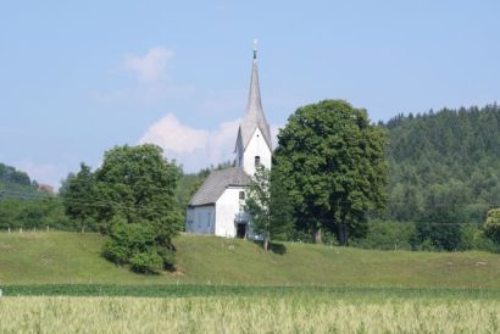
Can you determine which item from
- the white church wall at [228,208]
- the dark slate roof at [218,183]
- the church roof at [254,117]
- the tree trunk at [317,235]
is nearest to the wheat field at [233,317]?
the dark slate roof at [218,183]

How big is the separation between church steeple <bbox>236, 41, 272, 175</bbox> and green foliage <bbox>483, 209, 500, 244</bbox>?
31.2m

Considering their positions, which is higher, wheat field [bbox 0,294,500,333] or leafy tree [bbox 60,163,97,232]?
leafy tree [bbox 60,163,97,232]

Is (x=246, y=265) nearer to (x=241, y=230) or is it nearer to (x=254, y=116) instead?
(x=241, y=230)

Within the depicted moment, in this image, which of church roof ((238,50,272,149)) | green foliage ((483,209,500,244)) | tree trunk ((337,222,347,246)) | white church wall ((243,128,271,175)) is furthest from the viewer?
green foliage ((483,209,500,244))

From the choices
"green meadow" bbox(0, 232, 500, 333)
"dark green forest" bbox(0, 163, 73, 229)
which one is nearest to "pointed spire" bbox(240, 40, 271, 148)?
"green meadow" bbox(0, 232, 500, 333)

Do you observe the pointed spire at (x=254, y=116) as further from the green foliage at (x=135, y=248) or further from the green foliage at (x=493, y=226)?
the green foliage at (x=493, y=226)

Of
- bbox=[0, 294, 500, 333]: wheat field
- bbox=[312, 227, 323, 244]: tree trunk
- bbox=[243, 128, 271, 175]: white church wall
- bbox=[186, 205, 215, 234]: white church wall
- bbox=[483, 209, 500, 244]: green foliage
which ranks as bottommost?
bbox=[0, 294, 500, 333]: wheat field

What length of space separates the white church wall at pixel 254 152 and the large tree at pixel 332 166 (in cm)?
202

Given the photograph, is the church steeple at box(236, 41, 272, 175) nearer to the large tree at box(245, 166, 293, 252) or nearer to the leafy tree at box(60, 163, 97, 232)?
the large tree at box(245, 166, 293, 252)

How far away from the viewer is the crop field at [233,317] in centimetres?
2311

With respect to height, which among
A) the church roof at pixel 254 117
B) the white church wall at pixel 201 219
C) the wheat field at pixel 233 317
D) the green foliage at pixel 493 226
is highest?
the church roof at pixel 254 117

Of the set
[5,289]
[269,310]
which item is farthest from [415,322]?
[5,289]

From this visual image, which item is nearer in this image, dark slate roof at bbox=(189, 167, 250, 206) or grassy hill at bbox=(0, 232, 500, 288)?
grassy hill at bbox=(0, 232, 500, 288)

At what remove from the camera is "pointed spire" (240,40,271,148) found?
93562 millimetres
